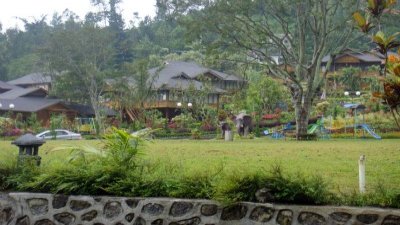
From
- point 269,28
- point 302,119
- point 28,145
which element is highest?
point 269,28

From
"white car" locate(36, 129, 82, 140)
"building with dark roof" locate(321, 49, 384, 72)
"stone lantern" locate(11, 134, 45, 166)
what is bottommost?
"stone lantern" locate(11, 134, 45, 166)

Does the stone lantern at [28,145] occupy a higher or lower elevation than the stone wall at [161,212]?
higher

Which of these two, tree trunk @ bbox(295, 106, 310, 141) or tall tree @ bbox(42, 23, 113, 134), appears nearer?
tree trunk @ bbox(295, 106, 310, 141)

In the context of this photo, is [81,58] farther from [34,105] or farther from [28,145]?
[28,145]

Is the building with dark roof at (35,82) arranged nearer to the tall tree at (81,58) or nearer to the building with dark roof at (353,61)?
the tall tree at (81,58)

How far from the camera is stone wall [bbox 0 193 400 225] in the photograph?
509cm

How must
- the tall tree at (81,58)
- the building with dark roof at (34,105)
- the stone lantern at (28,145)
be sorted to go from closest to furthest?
the stone lantern at (28,145)
the tall tree at (81,58)
the building with dark roof at (34,105)

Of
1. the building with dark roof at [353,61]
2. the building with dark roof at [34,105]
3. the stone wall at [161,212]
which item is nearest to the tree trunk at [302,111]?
the stone wall at [161,212]

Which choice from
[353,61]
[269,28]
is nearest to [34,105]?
[269,28]

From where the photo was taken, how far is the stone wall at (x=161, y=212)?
16.7ft

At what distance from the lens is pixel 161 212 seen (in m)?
5.87

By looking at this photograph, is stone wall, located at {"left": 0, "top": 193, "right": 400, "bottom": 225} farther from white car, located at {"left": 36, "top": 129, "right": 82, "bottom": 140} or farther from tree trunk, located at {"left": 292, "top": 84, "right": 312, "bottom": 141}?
white car, located at {"left": 36, "top": 129, "right": 82, "bottom": 140}

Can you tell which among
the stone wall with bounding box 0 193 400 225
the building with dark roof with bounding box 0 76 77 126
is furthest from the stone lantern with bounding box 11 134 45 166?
the building with dark roof with bounding box 0 76 77 126

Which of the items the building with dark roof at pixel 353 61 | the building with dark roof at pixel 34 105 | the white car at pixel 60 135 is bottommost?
the white car at pixel 60 135
